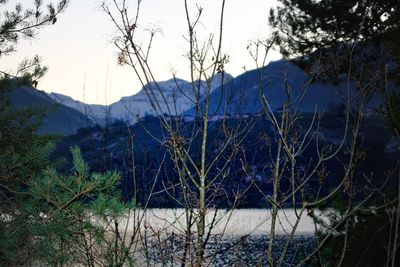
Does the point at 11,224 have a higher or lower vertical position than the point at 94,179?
lower

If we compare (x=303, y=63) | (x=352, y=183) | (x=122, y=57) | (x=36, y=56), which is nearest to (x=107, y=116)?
(x=122, y=57)

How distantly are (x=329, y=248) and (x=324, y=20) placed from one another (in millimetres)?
12014

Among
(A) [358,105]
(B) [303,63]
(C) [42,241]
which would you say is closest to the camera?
(C) [42,241]

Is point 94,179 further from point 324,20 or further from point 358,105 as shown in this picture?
point 324,20

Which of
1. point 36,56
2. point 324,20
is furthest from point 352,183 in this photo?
point 324,20

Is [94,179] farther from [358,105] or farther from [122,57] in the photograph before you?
[358,105]

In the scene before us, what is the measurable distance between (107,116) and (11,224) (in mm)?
3066

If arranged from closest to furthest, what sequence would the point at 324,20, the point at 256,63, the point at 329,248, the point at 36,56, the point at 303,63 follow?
the point at 256,63
the point at 329,248
the point at 36,56
the point at 303,63
the point at 324,20

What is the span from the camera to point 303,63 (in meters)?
18.2

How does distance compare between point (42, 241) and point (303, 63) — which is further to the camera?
point (303, 63)

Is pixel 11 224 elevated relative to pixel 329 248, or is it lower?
elevated

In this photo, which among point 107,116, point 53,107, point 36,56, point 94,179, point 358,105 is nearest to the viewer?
point 94,179

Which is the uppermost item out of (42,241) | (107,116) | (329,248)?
(107,116)

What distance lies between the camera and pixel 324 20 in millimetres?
19484
